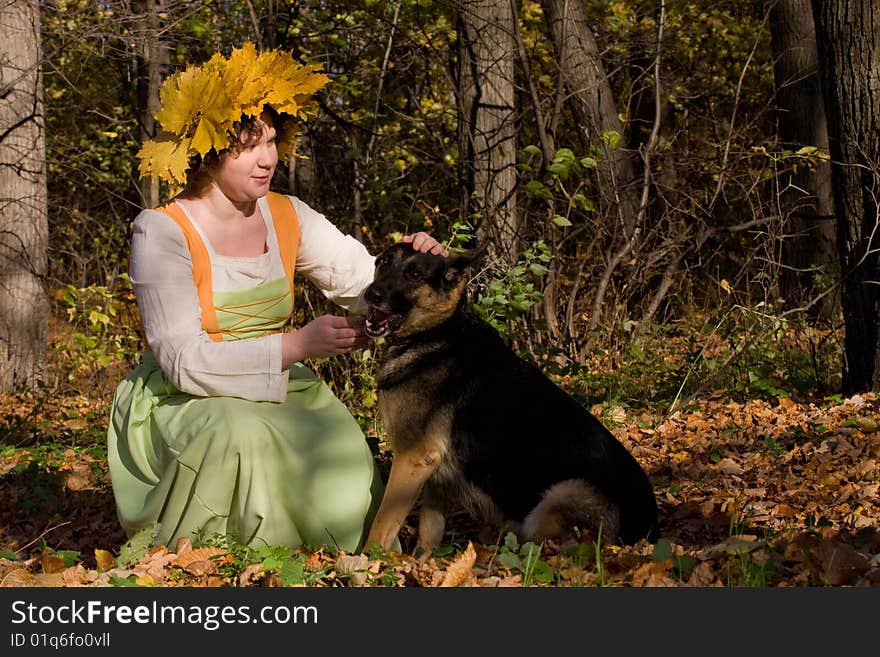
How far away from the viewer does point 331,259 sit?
5.01 metres

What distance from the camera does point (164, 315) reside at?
14.1 ft

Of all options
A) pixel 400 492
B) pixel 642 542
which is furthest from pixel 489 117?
pixel 642 542

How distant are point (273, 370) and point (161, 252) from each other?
A: 0.70 metres

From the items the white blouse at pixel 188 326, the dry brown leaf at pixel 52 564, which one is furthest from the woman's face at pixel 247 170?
the dry brown leaf at pixel 52 564

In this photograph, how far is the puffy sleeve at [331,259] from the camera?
4.97 m

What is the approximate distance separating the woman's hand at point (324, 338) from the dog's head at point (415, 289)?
21cm

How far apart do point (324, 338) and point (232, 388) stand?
0.47 metres

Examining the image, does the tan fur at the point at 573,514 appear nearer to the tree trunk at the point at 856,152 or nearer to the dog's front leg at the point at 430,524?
the dog's front leg at the point at 430,524

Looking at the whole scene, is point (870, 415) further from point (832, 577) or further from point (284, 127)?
point (284, 127)

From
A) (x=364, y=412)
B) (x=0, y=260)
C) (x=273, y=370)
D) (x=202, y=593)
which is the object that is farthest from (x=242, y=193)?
(x=0, y=260)

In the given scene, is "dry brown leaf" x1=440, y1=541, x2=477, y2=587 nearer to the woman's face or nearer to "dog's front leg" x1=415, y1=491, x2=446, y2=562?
"dog's front leg" x1=415, y1=491, x2=446, y2=562

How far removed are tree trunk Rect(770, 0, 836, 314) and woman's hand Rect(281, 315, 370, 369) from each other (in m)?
8.83

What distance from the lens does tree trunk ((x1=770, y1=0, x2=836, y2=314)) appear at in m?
12.2

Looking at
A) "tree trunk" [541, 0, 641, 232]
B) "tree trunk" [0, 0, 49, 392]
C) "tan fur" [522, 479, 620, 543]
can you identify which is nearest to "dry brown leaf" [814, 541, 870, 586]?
"tan fur" [522, 479, 620, 543]
